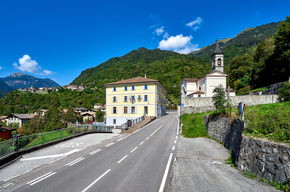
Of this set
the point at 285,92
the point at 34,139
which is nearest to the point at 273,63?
the point at 285,92

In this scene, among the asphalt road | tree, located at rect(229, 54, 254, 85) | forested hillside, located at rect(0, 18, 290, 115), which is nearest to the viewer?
the asphalt road

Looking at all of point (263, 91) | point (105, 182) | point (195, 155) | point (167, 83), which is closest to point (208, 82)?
point (263, 91)

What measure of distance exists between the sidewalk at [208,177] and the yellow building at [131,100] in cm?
2966

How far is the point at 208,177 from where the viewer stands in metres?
6.63

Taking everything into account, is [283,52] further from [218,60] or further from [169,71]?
[169,71]

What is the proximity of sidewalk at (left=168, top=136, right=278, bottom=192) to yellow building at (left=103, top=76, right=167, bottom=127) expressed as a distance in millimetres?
29659

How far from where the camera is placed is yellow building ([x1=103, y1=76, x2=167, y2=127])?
39250 millimetres

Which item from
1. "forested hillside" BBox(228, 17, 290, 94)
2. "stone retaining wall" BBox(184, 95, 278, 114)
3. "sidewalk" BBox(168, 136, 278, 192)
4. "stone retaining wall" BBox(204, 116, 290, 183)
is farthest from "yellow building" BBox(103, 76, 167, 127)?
"stone retaining wall" BBox(204, 116, 290, 183)

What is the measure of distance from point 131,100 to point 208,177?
34578mm

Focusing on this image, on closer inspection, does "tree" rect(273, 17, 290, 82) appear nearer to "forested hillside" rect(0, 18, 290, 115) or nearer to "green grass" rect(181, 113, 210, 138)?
"forested hillside" rect(0, 18, 290, 115)

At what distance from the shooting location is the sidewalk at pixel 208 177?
5.61 m

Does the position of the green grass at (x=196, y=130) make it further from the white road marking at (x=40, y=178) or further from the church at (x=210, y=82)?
the church at (x=210, y=82)

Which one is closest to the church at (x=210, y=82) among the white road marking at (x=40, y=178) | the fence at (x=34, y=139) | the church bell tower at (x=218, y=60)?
the church bell tower at (x=218, y=60)

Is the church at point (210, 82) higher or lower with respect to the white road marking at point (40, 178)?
higher
